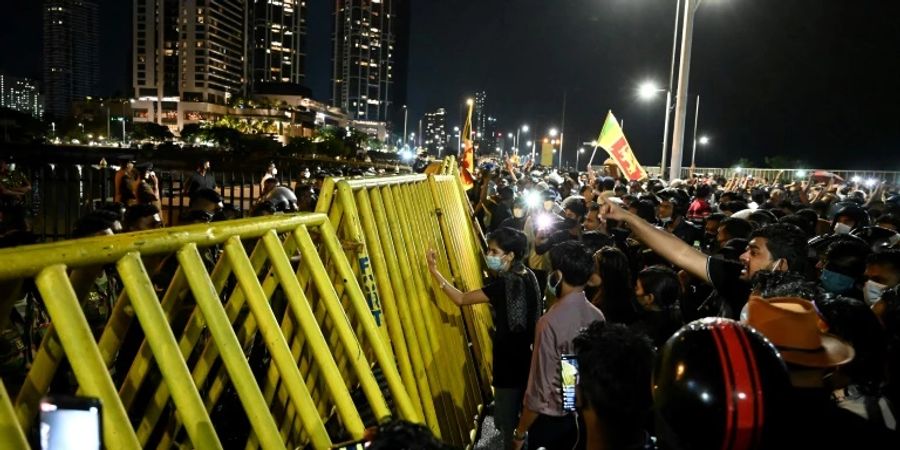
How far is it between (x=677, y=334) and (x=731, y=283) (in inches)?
112

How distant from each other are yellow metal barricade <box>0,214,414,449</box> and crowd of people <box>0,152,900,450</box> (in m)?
0.23

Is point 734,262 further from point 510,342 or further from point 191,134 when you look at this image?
point 191,134

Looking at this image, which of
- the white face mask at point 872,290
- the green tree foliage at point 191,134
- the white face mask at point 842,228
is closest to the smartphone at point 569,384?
the white face mask at point 872,290

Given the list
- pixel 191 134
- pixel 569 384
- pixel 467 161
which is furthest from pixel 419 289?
pixel 191 134

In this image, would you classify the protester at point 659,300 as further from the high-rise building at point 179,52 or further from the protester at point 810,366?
the high-rise building at point 179,52

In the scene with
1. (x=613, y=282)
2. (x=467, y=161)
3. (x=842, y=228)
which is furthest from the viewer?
(x=467, y=161)

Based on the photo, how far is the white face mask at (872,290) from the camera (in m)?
4.56

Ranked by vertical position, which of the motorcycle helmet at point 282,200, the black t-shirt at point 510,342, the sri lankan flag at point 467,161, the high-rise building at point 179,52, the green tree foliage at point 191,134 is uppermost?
the high-rise building at point 179,52

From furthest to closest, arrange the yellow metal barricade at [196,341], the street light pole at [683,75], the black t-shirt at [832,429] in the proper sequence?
1. the street light pole at [683,75]
2. the black t-shirt at [832,429]
3. the yellow metal barricade at [196,341]

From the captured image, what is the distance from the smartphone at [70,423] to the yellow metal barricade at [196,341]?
0.32 meters

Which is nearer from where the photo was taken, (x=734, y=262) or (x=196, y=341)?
(x=196, y=341)

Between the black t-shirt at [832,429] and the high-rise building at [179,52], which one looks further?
the high-rise building at [179,52]

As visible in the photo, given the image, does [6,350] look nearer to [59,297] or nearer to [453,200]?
[59,297]

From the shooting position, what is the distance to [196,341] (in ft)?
9.16
